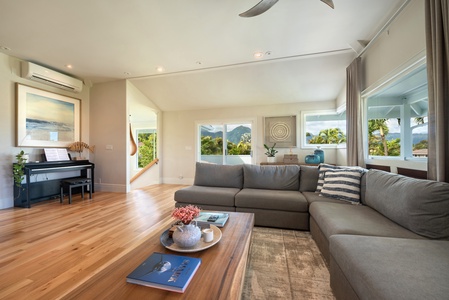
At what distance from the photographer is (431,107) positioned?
162 cm

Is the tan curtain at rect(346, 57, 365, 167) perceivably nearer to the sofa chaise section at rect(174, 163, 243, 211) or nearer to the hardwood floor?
the sofa chaise section at rect(174, 163, 243, 211)

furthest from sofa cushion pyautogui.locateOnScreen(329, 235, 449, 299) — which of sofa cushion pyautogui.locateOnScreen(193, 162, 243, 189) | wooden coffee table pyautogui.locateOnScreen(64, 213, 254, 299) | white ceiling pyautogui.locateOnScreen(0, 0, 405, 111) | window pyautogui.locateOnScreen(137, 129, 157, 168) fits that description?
window pyautogui.locateOnScreen(137, 129, 157, 168)

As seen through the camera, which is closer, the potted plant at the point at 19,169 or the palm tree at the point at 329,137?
the potted plant at the point at 19,169

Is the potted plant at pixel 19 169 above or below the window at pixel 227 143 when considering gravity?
below

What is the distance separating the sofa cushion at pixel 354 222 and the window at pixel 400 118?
40.4 inches

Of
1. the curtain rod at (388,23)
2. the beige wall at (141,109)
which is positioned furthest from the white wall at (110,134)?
the curtain rod at (388,23)

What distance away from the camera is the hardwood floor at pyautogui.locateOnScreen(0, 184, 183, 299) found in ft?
4.88

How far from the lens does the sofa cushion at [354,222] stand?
139 centimetres

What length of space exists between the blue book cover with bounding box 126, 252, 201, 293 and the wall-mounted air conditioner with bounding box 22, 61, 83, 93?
466 cm

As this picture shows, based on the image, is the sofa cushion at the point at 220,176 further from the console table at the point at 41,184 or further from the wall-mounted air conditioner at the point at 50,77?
the wall-mounted air conditioner at the point at 50,77

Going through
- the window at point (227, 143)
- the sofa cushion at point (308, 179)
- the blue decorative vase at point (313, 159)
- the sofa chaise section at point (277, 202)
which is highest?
the window at point (227, 143)

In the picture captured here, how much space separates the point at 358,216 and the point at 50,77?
18.9ft

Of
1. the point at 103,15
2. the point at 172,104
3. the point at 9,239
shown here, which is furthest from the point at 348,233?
the point at 172,104

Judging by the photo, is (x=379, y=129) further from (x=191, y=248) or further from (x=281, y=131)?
(x=191, y=248)
